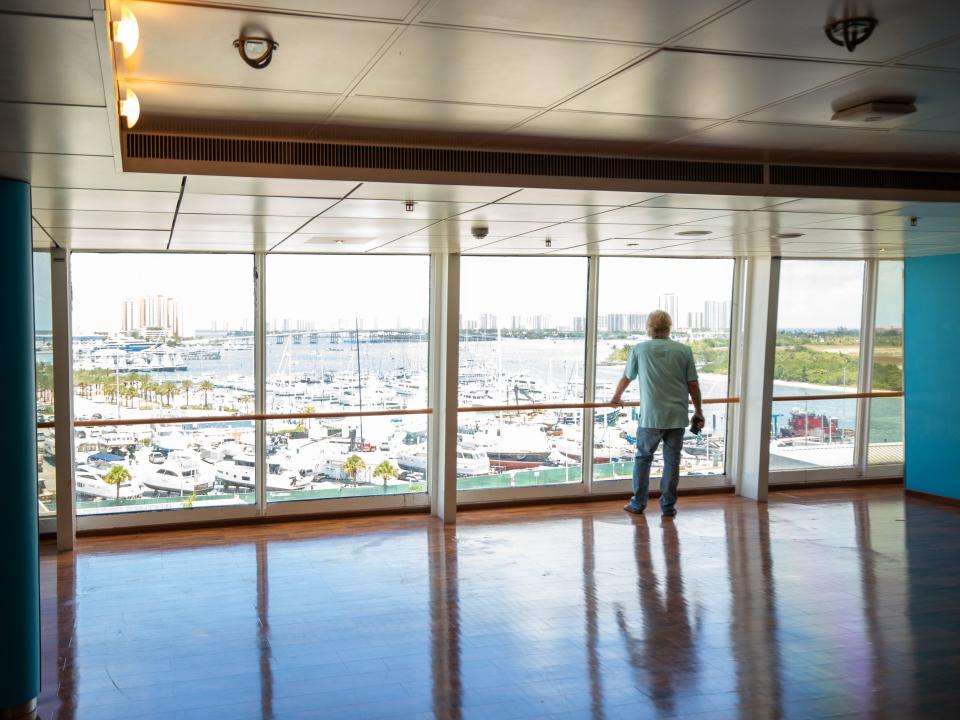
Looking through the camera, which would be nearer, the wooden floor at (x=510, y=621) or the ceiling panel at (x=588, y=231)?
the wooden floor at (x=510, y=621)

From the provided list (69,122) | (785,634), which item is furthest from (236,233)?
(785,634)

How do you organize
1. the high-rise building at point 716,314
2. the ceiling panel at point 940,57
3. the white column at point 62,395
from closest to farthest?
the ceiling panel at point 940,57
the white column at point 62,395
the high-rise building at point 716,314

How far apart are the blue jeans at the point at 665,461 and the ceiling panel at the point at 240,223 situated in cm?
379

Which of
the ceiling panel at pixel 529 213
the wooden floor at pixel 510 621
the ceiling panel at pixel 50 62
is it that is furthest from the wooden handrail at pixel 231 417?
the ceiling panel at pixel 50 62

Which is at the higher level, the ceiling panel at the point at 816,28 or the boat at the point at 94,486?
the ceiling panel at the point at 816,28

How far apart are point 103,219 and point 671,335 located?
595cm

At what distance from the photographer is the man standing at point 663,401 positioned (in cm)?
814

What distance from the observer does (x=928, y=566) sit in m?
6.59

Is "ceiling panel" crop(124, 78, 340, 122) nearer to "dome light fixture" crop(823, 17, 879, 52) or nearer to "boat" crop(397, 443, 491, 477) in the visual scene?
"dome light fixture" crop(823, 17, 879, 52)

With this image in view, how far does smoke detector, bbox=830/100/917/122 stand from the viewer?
3.66 m

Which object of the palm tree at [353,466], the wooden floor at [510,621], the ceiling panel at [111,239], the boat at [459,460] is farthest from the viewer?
the boat at [459,460]

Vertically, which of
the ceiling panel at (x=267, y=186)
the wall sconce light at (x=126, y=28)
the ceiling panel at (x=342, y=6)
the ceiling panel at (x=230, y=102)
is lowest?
the ceiling panel at (x=267, y=186)

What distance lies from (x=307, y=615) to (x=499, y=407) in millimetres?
3834

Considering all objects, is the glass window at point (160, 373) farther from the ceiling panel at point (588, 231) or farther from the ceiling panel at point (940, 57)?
the ceiling panel at point (940, 57)
